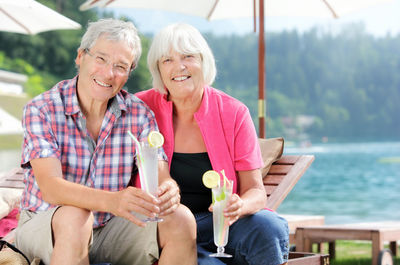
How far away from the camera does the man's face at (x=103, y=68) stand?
2441 mm

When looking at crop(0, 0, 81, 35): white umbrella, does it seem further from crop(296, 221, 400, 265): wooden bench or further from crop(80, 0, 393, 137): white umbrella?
crop(296, 221, 400, 265): wooden bench

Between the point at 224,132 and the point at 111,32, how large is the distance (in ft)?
2.23

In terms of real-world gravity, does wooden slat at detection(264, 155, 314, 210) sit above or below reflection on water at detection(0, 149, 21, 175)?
above

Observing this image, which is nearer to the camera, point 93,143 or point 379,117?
point 93,143

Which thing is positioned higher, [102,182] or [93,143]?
[93,143]

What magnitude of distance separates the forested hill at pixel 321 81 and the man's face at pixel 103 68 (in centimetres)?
3523

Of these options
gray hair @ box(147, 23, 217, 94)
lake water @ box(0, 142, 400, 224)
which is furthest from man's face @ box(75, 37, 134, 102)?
lake water @ box(0, 142, 400, 224)

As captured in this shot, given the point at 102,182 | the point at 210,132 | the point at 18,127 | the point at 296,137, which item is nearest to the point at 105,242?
the point at 102,182

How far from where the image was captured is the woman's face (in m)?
2.62

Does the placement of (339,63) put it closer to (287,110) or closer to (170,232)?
(287,110)

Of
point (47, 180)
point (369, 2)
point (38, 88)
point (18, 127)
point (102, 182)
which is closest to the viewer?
point (47, 180)

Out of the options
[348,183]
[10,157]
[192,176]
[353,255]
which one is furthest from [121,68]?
[348,183]

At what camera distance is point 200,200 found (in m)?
2.68

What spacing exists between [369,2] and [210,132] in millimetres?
2426
